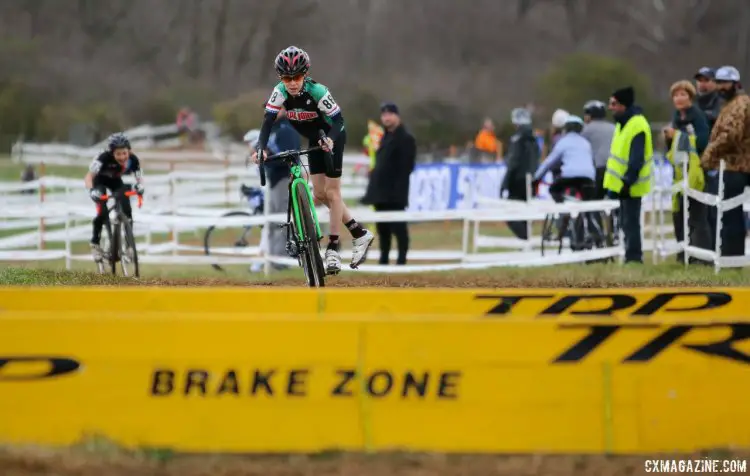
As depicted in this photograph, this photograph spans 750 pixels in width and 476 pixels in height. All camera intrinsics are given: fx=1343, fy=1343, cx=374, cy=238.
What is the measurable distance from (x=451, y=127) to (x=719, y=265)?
94.3 feet

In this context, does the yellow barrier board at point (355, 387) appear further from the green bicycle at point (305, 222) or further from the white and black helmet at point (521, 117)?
the white and black helmet at point (521, 117)

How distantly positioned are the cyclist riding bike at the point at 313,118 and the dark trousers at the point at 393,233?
545cm

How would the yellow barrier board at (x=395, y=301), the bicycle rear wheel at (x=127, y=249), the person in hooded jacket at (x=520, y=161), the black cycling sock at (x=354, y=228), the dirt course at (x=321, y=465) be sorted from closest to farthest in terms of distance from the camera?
1. the dirt course at (x=321, y=465)
2. the yellow barrier board at (x=395, y=301)
3. the black cycling sock at (x=354, y=228)
4. the bicycle rear wheel at (x=127, y=249)
5. the person in hooded jacket at (x=520, y=161)

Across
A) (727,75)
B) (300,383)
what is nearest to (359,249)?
(727,75)

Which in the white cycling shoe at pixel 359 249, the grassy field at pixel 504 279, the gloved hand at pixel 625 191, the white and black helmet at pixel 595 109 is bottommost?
the grassy field at pixel 504 279

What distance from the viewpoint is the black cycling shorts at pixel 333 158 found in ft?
34.6

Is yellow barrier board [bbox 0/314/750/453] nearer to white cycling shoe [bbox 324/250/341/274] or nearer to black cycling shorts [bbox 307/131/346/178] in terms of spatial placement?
black cycling shorts [bbox 307/131/346/178]

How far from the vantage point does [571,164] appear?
17.3 metres

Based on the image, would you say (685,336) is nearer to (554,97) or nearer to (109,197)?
(109,197)

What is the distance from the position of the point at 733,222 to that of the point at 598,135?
11.8 feet

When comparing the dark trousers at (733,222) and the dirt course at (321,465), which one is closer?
the dirt course at (321,465)

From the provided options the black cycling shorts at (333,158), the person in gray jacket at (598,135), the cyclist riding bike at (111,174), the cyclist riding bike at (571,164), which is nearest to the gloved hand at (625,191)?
the cyclist riding bike at (571,164)

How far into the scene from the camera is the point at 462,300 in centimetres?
821

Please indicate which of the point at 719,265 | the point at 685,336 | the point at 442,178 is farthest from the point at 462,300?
the point at 442,178
